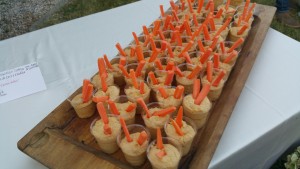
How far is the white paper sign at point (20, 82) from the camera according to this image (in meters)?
1.36

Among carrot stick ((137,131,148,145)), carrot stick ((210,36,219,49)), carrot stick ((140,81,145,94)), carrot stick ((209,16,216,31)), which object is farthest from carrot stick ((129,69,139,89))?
carrot stick ((209,16,216,31))

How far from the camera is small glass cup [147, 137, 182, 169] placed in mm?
938

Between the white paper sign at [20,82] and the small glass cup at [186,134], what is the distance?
69 cm

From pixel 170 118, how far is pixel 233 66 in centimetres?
46

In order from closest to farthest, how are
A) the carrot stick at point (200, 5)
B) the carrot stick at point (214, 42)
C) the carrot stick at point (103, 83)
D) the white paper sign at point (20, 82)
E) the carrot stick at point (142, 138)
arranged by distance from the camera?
the carrot stick at point (142, 138) → the carrot stick at point (103, 83) → the carrot stick at point (214, 42) → the white paper sign at point (20, 82) → the carrot stick at point (200, 5)

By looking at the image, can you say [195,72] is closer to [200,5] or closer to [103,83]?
[103,83]

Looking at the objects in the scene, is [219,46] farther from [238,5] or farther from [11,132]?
[11,132]

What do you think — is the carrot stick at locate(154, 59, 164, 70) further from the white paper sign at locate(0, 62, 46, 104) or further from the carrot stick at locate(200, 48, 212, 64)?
the white paper sign at locate(0, 62, 46, 104)

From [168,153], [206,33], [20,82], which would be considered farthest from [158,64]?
[20,82]

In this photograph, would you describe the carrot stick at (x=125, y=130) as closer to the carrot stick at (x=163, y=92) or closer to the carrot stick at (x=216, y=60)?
the carrot stick at (x=163, y=92)

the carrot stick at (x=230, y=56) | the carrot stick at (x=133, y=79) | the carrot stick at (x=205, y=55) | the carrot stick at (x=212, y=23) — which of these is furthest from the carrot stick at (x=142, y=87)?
the carrot stick at (x=212, y=23)

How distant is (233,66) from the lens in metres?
1.34

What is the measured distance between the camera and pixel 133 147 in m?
0.99

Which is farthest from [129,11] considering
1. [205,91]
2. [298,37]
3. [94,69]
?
[298,37]
